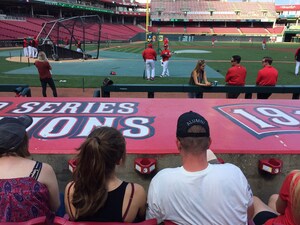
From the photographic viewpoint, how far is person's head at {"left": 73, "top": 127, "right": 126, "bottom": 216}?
191cm

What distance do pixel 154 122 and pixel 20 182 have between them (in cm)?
276

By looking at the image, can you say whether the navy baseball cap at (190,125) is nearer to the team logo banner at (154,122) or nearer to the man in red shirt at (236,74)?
the team logo banner at (154,122)

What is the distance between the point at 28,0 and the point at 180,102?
46.7 metres

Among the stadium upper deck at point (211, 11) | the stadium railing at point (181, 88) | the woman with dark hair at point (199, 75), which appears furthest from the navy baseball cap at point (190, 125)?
the stadium upper deck at point (211, 11)

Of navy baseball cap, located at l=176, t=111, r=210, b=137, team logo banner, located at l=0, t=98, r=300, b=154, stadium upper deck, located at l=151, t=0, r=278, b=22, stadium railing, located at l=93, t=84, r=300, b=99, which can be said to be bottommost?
team logo banner, located at l=0, t=98, r=300, b=154

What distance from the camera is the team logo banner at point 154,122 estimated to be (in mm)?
3533

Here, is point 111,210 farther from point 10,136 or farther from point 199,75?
point 199,75

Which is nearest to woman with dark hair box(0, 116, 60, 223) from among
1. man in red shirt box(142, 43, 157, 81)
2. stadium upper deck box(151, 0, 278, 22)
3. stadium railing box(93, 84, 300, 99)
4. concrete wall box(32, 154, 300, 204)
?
concrete wall box(32, 154, 300, 204)

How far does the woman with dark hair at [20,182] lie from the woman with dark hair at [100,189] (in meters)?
0.24

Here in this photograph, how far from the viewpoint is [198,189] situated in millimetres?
1933

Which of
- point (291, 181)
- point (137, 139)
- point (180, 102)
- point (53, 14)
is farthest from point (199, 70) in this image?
point (53, 14)

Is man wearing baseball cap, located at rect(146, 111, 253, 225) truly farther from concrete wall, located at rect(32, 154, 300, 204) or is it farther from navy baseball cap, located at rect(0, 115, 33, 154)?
concrete wall, located at rect(32, 154, 300, 204)

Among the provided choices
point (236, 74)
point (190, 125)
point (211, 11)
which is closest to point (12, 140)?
point (190, 125)

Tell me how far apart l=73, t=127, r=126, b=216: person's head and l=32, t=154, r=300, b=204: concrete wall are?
4.66 feet
